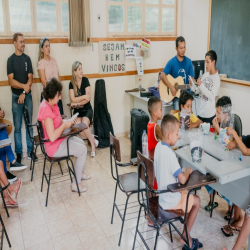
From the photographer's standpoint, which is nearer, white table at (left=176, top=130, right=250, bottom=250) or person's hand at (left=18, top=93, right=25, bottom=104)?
white table at (left=176, top=130, right=250, bottom=250)

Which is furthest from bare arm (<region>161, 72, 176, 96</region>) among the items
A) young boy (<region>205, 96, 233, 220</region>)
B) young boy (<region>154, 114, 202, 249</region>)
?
young boy (<region>154, 114, 202, 249</region>)

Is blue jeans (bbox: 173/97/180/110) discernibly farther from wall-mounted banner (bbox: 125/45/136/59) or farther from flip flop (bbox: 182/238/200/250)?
flip flop (bbox: 182/238/200/250)

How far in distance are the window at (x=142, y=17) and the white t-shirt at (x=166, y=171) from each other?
10.9 ft

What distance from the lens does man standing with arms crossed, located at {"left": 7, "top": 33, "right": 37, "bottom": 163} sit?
420 centimetres

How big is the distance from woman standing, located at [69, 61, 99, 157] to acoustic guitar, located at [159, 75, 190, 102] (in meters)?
1.16

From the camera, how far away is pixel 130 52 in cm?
523

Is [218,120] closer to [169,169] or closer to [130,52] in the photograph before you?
[169,169]

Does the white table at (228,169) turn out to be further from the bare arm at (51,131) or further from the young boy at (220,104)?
the bare arm at (51,131)

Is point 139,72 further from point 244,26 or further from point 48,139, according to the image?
point 48,139

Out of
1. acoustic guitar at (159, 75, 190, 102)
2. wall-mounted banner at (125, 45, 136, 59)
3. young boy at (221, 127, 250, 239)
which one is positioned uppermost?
wall-mounted banner at (125, 45, 136, 59)

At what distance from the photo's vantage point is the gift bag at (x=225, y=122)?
8.54 feet

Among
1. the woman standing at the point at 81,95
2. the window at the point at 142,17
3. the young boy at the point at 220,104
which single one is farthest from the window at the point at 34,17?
the young boy at the point at 220,104

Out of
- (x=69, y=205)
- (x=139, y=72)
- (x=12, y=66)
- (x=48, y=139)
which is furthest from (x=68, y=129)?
(x=139, y=72)

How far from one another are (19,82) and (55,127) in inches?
53.9
